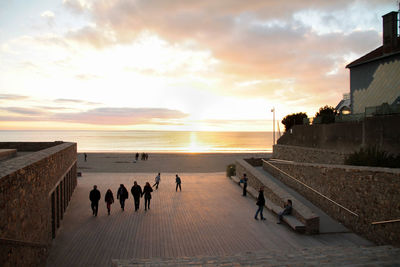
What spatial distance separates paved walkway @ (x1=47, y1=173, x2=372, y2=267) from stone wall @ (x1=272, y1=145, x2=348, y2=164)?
6.24 m

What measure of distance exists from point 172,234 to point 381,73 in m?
18.0

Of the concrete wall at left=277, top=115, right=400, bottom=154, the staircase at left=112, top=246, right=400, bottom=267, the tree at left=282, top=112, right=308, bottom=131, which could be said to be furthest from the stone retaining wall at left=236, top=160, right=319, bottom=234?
the tree at left=282, top=112, right=308, bottom=131

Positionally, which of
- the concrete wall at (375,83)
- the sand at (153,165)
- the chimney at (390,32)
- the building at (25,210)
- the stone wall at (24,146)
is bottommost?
the sand at (153,165)

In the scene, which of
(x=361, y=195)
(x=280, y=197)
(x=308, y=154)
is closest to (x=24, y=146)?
(x=280, y=197)

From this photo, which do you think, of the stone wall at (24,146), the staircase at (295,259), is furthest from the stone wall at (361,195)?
the stone wall at (24,146)

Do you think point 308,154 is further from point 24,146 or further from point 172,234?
point 24,146

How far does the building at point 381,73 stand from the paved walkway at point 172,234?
12.1 m

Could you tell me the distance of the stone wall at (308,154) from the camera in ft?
57.5

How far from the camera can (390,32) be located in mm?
19094

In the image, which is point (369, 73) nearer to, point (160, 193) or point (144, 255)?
point (160, 193)

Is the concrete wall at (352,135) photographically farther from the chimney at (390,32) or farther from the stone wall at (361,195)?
the chimney at (390,32)

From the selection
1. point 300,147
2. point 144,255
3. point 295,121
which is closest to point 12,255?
point 144,255

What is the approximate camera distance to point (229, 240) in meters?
9.82

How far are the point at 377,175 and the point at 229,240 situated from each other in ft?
18.6
